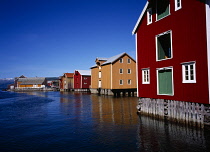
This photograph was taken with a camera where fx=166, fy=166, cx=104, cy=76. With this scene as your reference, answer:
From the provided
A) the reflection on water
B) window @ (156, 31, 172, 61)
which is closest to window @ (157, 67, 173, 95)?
window @ (156, 31, 172, 61)

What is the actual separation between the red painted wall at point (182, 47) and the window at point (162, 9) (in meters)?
0.45

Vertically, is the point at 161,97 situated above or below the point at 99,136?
above

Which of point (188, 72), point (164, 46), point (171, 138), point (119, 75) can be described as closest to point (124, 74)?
point (119, 75)

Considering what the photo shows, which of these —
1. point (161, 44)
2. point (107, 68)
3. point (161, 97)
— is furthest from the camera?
point (107, 68)

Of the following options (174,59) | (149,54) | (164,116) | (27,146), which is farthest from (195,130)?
(27,146)

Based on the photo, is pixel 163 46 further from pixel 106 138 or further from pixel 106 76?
pixel 106 76

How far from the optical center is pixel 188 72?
1409cm

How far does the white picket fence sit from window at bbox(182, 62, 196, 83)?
1.91 m

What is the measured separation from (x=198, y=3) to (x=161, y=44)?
5321mm

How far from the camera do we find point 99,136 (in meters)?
12.3

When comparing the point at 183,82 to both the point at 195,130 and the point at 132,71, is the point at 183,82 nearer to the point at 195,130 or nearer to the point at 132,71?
the point at 195,130

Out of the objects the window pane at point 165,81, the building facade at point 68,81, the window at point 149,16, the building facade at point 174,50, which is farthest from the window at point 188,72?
the building facade at point 68,81

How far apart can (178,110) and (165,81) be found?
312 cm

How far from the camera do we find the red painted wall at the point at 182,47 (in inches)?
504
